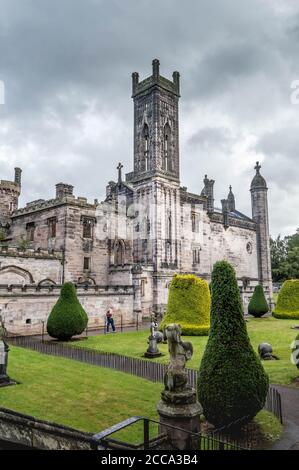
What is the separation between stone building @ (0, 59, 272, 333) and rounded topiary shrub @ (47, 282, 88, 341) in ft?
17.9

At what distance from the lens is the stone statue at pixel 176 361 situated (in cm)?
828

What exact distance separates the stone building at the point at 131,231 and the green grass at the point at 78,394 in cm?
1368

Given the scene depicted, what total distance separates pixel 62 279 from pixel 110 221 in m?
7.82

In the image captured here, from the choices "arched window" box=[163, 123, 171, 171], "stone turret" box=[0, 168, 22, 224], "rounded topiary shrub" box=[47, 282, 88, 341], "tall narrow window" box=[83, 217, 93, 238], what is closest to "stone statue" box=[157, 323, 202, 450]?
"rounded topiary shrub" box=[47, 282, 88, 341]

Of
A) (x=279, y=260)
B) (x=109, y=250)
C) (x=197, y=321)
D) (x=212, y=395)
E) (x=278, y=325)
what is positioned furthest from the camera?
(x=279, y=260)

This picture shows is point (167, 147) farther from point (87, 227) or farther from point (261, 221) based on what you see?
point (261, 221)

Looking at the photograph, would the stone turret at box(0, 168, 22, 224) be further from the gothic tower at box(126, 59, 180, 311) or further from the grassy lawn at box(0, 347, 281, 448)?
the grassy lawn at box(0, 347, 281, 448)

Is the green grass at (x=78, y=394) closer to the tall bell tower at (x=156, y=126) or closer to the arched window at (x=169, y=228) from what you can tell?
the arched window at (x=169, y=228)

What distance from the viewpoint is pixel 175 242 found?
37844 mm

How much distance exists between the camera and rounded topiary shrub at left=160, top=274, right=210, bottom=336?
24.1 meters
